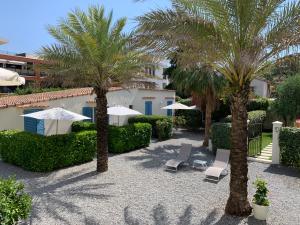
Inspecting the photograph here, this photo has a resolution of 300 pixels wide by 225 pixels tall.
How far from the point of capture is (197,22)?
25.9 feet

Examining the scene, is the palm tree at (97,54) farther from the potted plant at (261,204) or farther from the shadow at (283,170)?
the shadow at (283,170)

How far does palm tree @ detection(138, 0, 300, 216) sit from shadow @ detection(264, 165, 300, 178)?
18.7ft

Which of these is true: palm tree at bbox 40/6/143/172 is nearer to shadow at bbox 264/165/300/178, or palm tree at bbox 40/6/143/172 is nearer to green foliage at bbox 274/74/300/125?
shadow at bbox 264/165/300/178

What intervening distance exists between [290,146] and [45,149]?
1106 cm

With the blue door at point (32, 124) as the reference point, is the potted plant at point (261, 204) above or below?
below

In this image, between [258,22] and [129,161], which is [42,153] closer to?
[129,161]

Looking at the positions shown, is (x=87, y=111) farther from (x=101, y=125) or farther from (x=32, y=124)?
(x=101, y=125)

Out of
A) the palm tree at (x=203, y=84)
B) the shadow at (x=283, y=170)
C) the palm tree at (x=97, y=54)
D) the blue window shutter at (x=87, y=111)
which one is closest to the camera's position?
the palm tree at (x=97, y=54)

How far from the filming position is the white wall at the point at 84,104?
17484 millimetres

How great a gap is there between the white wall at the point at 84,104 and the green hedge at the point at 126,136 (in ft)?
4.12

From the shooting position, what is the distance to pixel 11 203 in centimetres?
610

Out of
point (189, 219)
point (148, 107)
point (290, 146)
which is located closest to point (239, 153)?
point (189, 219)

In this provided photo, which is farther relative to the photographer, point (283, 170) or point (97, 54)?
point (283, 170)

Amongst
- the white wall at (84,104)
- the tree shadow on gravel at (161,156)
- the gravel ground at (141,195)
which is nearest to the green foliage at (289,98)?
the tree shadow on gravel at (161,156)
